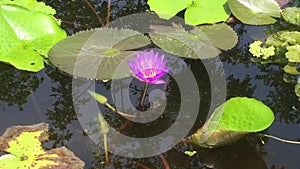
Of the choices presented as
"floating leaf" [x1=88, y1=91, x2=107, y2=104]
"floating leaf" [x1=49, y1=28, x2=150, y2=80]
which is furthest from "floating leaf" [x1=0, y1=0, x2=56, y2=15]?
"floating leaf" [x1=88, y1=91, x2=107, y2=104]

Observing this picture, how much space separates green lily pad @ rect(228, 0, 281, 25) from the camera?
213 centimetres

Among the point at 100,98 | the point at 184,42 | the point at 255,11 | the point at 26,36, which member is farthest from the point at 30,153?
the point at 255,11

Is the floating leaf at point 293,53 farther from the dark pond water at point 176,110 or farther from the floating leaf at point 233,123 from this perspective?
the floating leaf at point 233,123

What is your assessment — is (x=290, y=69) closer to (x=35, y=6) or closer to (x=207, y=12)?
(x=207, y=12)

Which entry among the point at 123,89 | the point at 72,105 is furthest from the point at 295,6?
the point at 72,105

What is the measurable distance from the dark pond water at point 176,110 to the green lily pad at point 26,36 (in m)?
0.05

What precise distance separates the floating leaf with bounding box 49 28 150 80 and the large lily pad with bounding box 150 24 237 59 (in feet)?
0.27

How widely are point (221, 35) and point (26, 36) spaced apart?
0.77 metres

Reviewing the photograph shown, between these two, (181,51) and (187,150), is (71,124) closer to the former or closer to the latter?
(187,150)

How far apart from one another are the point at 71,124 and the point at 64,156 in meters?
0.15

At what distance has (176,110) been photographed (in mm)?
1778

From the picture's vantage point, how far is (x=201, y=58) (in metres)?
1.94

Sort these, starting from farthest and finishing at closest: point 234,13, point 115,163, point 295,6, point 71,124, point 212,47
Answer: point 295,6 → point 234,13 → point 212,47 → point 71,124 → point 115,163

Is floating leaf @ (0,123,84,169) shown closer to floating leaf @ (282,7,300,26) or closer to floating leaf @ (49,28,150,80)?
floating leaf @ (49,28,150,80)
